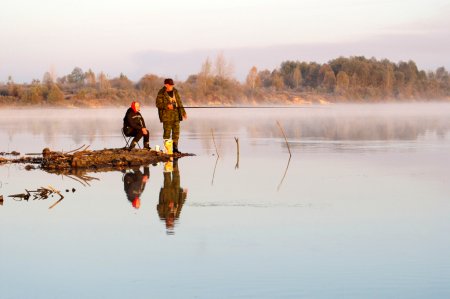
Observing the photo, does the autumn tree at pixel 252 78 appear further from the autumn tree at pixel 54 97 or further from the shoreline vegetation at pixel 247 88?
the autumn tree at pixel 54 97

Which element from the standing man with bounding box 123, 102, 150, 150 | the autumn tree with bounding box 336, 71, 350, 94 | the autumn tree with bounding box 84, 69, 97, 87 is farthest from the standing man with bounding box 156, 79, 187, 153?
the autumn tree with bounding box 336, 71, 350, 94

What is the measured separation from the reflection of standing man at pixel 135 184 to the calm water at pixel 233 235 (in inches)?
3.3

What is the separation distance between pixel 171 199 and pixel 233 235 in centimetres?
312

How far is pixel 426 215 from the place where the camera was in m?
10.4

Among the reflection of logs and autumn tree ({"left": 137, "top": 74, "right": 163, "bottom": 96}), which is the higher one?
autumn tree ({"left": 137, "top": 74, "right": 163, "bottom": 96})

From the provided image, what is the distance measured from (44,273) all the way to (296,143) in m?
18.7

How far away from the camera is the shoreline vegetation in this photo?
10856cm

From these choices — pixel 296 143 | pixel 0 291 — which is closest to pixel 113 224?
pixel 0 291

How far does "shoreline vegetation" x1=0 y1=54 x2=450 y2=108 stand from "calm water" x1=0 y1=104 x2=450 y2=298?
9308cm

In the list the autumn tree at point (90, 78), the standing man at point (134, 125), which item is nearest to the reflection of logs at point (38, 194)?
the standing man at point (134, 125)

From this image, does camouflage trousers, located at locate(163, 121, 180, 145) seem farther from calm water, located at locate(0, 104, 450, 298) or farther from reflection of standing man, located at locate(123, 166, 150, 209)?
calm water, located at locate(0, 104, 450, 298)

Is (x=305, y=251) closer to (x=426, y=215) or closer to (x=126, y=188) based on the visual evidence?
(x=426, y=215)

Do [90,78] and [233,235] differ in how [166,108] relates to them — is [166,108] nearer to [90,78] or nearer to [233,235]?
[233,235]

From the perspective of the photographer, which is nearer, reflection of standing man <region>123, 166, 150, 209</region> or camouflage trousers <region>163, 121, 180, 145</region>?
reflection of standing man <region>123, 166, 150, 209</region>
